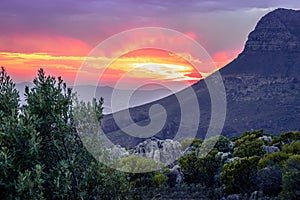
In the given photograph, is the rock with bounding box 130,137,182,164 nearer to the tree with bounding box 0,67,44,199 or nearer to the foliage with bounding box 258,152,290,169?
the foliage with bounding box 258,152,290,169

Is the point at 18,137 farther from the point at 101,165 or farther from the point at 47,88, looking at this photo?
the point at 101,165

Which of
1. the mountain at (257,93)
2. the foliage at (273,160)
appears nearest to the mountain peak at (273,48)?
the mountain at (257,93)

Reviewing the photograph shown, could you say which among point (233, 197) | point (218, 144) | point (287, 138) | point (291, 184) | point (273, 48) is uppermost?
point (273, 48)

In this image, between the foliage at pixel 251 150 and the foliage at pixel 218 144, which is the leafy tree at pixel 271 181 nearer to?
the foliage at pixel 251 150

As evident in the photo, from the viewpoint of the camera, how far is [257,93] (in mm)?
89250

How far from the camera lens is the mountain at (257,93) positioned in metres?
69.1

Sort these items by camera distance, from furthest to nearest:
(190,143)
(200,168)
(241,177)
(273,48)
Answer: (273,48) < (190,143) < (200,168) < (241,177)

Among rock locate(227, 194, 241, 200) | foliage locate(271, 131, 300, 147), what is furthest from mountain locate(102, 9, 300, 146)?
rock locate(227, 194, 241, 200)

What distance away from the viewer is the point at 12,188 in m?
6.62

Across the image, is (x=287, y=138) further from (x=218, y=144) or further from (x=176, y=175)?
(x=176, y=175)

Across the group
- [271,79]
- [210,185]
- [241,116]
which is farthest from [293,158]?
[271,79]

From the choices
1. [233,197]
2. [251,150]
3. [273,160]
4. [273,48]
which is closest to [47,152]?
[233,197]

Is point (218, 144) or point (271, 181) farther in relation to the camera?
point (218, 144)

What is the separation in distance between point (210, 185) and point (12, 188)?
1335 centimetres
